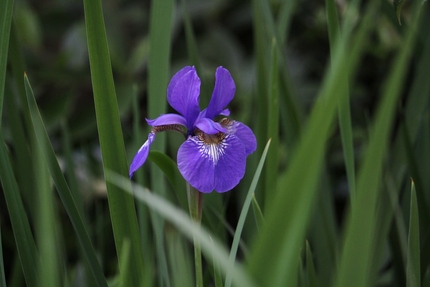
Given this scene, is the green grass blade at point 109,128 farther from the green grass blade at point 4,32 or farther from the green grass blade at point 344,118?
the green grass blade at point 344,118

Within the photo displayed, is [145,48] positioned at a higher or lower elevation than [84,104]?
higher

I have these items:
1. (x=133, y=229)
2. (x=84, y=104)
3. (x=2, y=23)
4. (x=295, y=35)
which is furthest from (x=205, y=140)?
(x=295, y=35)

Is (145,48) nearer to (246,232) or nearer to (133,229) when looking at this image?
(246,232)

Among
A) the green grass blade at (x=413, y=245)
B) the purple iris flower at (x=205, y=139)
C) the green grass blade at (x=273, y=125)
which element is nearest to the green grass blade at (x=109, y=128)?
the purple iris flower at (x=205, y=139)

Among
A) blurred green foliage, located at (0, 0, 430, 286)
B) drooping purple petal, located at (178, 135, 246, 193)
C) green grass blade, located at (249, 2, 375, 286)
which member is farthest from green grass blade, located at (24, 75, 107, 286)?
green grass blade, located at (249, 2, 375, 286)

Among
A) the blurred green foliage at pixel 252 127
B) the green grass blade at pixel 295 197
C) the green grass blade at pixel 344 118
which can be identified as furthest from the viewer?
the green grass blade at pixel 344 118
